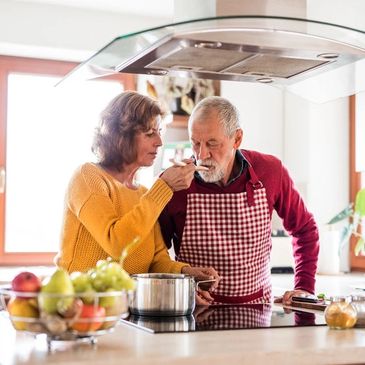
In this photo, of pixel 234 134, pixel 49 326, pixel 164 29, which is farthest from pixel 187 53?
pixel 49 326

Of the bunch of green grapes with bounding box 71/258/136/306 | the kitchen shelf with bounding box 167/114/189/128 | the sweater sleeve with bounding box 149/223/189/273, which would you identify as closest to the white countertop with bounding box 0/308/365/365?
the bunch of green grapes with bounding box 71/258/136/306

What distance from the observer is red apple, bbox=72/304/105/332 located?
1.35 m

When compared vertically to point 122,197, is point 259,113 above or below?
above

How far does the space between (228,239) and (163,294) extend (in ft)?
1.79

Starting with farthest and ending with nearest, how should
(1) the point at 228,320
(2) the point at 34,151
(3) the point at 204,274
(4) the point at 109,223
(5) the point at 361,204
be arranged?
(2) the point at 34,151, (5) the point at 361,204, (3) the point at 204,274, (4) the point at 109,223, (1) the point at 228,320

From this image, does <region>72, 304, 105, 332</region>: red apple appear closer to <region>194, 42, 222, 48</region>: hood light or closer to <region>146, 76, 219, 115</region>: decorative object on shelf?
<region>194, 42, 222, 48</region>: hood light

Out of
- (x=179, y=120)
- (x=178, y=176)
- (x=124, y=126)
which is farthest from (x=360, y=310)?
(x=179, y=120)

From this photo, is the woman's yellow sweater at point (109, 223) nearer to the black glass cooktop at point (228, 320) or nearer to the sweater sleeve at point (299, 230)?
the black glass cooktop at point (228, 320)

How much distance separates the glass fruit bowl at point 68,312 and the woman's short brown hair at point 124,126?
2.74ft

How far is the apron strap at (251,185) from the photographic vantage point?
238 centimetres

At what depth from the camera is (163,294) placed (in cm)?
184

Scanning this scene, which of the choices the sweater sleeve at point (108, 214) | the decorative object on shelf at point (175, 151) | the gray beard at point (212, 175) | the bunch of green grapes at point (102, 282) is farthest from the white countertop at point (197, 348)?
the decorative object on shelf at point (175, 151)

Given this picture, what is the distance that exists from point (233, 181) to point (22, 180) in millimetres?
2137

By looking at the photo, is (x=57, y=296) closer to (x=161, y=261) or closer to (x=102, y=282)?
(x=102, y=282)
